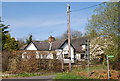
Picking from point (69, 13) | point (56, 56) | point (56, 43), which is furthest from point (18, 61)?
point (56, 43)

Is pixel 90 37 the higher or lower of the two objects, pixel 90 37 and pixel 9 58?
the higher

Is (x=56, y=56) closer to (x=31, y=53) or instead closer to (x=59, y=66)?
(x=59, y=66)

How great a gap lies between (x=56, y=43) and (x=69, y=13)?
19249 millimetres

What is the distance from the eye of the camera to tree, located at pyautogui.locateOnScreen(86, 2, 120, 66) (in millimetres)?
13797

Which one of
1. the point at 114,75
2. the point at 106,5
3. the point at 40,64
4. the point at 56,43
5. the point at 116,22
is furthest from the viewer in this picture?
the point at 56,43

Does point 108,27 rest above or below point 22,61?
above

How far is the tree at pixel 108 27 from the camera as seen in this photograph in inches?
543

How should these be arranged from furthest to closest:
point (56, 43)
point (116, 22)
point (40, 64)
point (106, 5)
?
point (56, 43) < point (40, 64) < point (106, 5) < point (116, 22)

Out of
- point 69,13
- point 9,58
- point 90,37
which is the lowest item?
point 9,58

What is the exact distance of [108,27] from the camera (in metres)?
15.2

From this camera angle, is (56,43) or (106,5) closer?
(106,5)

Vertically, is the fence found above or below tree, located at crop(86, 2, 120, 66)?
below

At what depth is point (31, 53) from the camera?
1620 centimetres

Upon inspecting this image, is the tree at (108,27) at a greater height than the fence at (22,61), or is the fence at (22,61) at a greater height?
the tree at (108,27)
